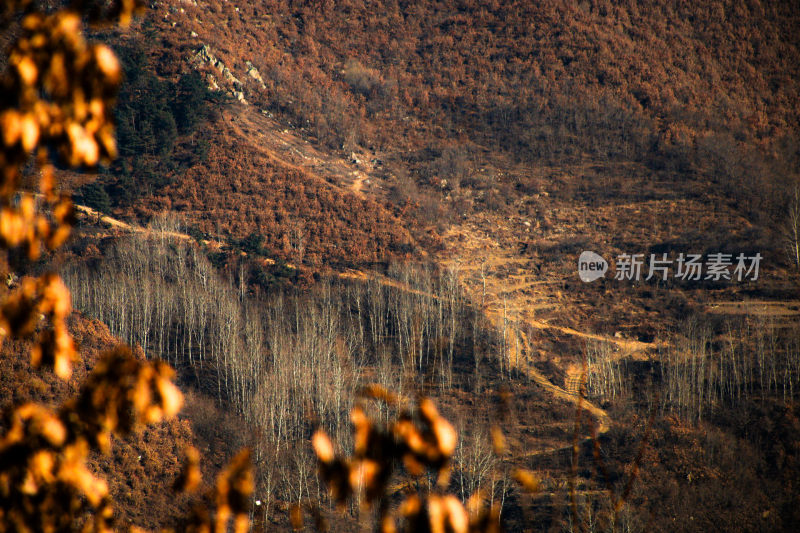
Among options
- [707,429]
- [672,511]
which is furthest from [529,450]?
[707,429]

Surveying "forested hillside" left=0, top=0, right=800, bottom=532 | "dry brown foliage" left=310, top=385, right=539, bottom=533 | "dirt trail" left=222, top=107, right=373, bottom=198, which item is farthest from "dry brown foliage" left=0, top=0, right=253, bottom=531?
"dirt trail" left=222, top=107, right=373, bottom=198

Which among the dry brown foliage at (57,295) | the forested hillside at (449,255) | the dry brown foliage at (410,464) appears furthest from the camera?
the forested hillside at (449,255)

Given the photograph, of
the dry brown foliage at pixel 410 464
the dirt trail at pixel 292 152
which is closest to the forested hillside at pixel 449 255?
the dry brown foliage at pixel 410 464

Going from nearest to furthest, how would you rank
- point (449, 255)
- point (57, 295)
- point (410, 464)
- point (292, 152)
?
point (410, 464)
point (57, 295)
point (449, 255)
point (292, 152)

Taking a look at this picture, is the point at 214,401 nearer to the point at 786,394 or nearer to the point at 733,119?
the point at 786,394

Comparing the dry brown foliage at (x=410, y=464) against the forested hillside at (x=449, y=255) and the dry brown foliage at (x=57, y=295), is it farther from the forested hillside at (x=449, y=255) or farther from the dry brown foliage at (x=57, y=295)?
the dry brown foliage at (x=57, y=295)

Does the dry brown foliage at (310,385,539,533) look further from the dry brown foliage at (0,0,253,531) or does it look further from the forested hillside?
the dry brown foliage at (0,0,253,531)

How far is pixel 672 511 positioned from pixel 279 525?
15062 millimetres

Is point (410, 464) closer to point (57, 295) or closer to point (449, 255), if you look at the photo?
point (57, 295)

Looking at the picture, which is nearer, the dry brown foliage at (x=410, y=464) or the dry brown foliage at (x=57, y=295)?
the dry brown foliage at (x=410, y=464)

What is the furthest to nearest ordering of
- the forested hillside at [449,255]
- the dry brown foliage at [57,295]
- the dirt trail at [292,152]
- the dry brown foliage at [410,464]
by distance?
the dirt trail at [292,152] < the forested hillside at [449,255] < the dry brown foliage at [57,295] < the dry brown foliage at [410,464]

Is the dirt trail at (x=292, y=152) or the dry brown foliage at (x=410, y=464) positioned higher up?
Answer: the dirt trail at (x=292, y=152)

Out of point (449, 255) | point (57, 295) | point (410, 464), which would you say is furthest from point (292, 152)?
point (410, 464)

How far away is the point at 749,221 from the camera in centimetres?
4909
